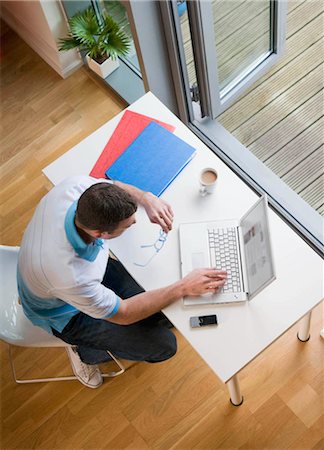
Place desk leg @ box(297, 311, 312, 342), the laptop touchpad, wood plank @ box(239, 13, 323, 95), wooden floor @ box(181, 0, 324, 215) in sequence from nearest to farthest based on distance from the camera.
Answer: the laptop touchpad, desk leg @ box(297, 311, 312, 342), wooden floor @ box(181, 0, 324, 215), wood plank @ box(239, 13, 323, 95)

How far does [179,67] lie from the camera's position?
9.82ft

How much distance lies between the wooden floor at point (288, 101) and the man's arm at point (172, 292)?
110 centimetres

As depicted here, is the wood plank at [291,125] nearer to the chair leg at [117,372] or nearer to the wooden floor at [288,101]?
the wooden floor at [288,101]

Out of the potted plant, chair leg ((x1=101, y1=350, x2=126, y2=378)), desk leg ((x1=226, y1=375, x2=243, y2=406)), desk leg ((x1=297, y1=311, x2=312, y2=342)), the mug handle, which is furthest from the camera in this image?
the potted plant

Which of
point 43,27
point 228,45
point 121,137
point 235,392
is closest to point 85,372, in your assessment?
point 235,392

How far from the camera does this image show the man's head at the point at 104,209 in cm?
192

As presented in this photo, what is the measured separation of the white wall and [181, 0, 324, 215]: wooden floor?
88cm

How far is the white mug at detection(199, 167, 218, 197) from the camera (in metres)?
2.29

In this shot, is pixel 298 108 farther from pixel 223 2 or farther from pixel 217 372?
pixel 217 372

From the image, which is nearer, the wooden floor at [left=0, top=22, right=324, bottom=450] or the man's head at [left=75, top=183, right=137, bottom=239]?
the man's head at [left=75, top=183, right=137, bottom=239]

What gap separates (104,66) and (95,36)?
196 millimetres

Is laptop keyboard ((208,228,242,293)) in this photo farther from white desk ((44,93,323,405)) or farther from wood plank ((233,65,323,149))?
wood plank ((233,65,323,149))

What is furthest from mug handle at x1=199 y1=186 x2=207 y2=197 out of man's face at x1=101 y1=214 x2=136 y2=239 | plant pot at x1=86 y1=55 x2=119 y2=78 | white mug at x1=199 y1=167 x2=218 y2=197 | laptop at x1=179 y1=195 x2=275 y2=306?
plant pot at x1=86 y1=55 x2=119 y2=78

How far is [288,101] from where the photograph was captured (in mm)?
3197
